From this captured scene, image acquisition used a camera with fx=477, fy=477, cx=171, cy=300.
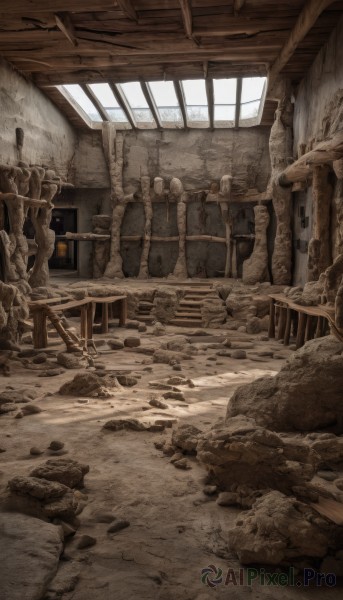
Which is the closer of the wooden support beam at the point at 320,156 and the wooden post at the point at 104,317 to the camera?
the wooden support beam at the point at 320,156

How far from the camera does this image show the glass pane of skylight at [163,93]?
15.4 m

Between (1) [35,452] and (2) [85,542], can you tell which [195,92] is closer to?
(1) [35,452]

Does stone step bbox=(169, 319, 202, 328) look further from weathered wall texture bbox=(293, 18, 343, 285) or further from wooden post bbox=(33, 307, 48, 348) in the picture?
wooden post bbox=(33, 307, 48, 348)

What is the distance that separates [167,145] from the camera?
18.9 meters

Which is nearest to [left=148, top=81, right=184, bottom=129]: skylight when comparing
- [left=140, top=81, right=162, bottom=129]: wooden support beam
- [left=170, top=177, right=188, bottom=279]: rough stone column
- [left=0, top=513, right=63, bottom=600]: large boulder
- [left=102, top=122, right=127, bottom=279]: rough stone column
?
[left=140, top=81, right=162, bottom=129]: wooden support beam

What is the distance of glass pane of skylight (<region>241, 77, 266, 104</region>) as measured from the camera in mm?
15023

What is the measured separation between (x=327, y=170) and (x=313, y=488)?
8002mm

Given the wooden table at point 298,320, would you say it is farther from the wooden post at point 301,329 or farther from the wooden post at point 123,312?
the wooden post at point 123,312

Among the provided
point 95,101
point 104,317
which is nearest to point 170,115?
point 95,101

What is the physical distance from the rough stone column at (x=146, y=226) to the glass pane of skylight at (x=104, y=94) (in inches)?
120

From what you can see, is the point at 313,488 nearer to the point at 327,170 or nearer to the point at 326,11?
the point at 327,170

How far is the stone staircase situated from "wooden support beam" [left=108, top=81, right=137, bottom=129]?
6920 millimetres

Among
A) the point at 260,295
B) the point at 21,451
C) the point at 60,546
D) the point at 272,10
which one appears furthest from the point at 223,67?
the point at 60,546

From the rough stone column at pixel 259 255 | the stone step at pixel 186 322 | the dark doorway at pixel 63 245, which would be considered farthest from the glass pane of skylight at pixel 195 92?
the dark doorway at pixel 63 245
